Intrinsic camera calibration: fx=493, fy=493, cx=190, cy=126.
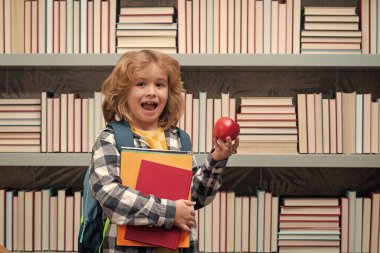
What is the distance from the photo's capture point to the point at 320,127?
216cm

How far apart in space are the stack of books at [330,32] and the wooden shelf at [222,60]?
8 cm

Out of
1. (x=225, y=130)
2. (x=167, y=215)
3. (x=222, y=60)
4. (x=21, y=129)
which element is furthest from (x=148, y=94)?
(x=21, y=129)

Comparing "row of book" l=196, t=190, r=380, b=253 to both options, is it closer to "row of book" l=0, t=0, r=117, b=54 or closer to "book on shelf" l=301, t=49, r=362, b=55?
"book on shelf" l=301, t=49, r=362, b=55

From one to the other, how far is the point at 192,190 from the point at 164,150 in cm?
18

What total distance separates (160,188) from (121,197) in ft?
0.38

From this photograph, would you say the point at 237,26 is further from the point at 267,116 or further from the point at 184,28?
the point at 267,116

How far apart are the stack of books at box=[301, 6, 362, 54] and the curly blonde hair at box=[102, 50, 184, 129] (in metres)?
0.88

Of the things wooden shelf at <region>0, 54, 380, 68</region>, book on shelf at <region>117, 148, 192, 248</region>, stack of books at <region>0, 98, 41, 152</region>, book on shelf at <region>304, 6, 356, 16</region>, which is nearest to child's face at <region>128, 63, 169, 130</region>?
book on shelf at <region>117, 148, 192, 248</region>

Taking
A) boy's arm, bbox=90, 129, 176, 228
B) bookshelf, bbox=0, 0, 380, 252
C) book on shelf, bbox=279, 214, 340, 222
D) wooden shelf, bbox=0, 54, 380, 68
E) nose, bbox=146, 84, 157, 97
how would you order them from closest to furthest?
boy's arm, bbox=90, 129, 176, 228 < nose, bbox=146, 84, 157, 97 < wooden shelf, bbox=0, 54, 380, 68 < book on shelf, bbox=279, 214, 340, 222 < bookshelf, bbox=0, 0, 380, 252

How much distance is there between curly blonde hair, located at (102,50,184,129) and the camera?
141 cm

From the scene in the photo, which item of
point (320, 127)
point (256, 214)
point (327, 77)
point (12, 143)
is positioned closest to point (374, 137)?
point (320, 127)

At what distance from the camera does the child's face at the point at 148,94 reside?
1.41 meters

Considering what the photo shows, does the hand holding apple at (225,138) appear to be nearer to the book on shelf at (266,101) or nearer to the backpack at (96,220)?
the backpack at (96,220)

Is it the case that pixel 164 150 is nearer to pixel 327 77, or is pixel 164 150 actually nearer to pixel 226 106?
pixel 226 106
